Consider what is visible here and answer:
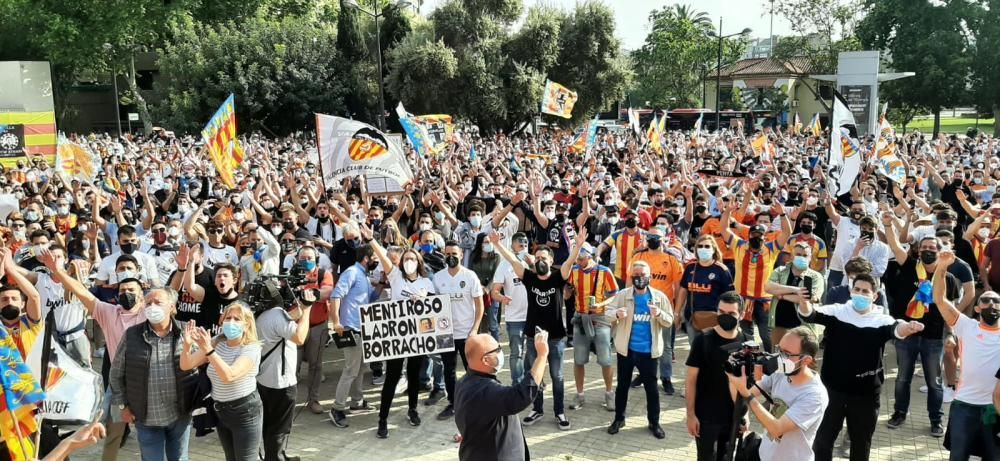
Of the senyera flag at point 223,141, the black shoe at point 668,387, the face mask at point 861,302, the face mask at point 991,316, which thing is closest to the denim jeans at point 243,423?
the face mask at point 861,302

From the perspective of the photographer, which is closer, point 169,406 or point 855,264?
point 169,406

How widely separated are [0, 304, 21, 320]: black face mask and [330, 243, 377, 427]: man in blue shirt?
2.62 m

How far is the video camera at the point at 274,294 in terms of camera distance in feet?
19.9

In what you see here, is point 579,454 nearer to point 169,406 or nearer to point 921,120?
point 169,406

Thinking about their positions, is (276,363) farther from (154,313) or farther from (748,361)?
(748,361)

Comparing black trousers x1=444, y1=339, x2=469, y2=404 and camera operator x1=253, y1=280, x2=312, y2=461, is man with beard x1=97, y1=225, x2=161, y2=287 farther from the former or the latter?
black trousers x1=444, y1=339, x2=469, y2=404

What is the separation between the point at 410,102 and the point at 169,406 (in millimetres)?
32706

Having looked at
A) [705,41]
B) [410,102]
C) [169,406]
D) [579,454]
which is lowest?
[579,454]

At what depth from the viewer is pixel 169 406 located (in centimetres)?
533

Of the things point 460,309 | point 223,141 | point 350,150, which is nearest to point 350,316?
point 460,309

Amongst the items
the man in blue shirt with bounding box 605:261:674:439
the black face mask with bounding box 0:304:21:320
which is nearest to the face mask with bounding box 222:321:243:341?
the black face mask with bounding box 0:304:21:320

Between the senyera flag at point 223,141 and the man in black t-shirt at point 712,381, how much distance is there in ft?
28.9

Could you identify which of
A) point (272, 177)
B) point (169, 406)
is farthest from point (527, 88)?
point (169, 406)

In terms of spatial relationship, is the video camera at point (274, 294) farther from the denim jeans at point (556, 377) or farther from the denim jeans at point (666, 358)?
the denim jeans at point (666, 358)
